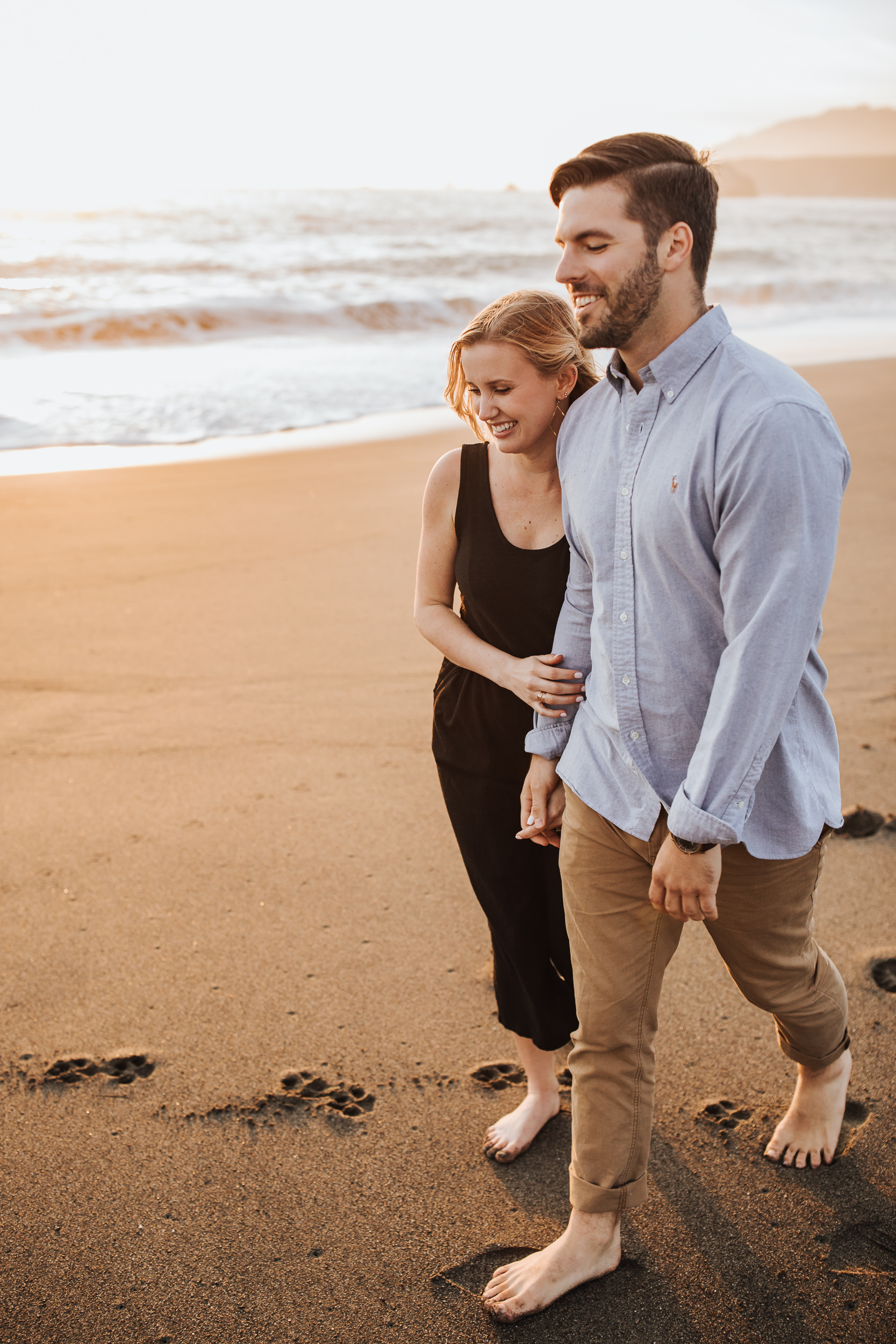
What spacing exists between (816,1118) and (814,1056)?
0.65 ft

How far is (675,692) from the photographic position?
1727mm

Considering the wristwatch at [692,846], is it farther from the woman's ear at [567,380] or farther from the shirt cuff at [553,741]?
the woman's ear at [567,380]

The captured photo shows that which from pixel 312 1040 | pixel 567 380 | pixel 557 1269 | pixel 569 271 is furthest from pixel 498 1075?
pixel 569 271

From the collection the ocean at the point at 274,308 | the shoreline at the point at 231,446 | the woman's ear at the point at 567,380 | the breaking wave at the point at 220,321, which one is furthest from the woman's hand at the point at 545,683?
the breaking wave at the point at 220,321

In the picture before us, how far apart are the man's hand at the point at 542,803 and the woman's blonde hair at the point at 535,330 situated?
82cm

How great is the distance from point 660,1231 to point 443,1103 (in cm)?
60

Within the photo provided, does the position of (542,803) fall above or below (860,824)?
above

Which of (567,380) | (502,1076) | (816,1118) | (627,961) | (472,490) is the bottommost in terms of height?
Result: (502,1076)

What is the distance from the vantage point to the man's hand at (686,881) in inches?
64.9

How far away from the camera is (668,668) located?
67.7 inches

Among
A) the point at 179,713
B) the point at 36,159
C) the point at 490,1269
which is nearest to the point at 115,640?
the point at 179,713

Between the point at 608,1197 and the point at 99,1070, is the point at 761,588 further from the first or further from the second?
the point at 99,1070

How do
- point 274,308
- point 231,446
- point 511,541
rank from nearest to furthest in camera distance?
point 511,541, point 231,446, point 274,308

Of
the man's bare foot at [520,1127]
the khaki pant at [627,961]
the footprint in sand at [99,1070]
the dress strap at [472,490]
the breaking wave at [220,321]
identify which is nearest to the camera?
the khaki pant at [627,961]
